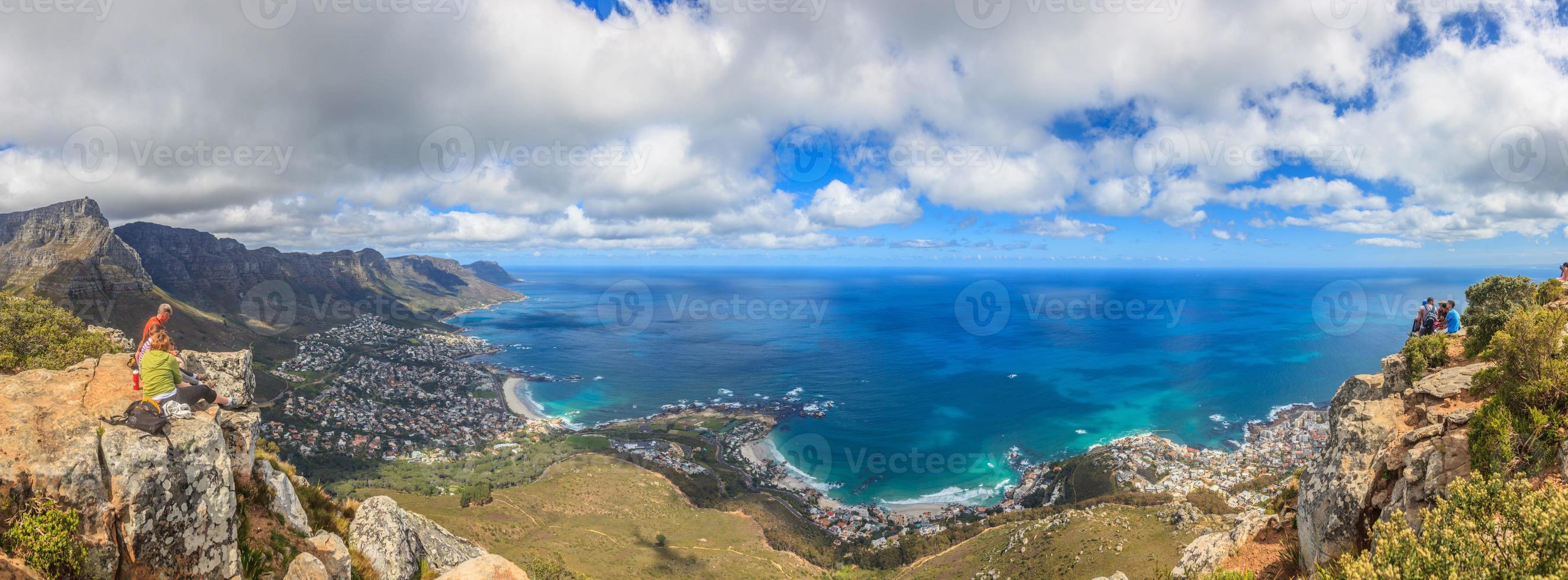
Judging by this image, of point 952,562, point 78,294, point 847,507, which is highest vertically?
point 78,294

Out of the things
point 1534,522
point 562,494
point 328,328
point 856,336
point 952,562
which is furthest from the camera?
point 856,336

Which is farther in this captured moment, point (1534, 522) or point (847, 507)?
point (847, 507)

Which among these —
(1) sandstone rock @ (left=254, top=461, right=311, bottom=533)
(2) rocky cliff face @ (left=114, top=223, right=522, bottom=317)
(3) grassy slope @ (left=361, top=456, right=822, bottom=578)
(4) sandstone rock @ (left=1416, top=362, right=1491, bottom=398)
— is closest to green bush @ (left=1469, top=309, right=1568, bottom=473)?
(4) sandstone rock @ (left=1416, top=362, right=1491, bottom=398)

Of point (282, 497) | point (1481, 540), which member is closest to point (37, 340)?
point (282, 497)

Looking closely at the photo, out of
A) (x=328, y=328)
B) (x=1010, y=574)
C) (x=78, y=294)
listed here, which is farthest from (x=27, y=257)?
(x=1010, y=574)

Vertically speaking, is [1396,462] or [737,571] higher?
[1396,462]

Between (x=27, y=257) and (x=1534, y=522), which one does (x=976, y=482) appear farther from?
(x=27, y=257)

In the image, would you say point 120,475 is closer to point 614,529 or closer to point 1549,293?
point 1549,293
